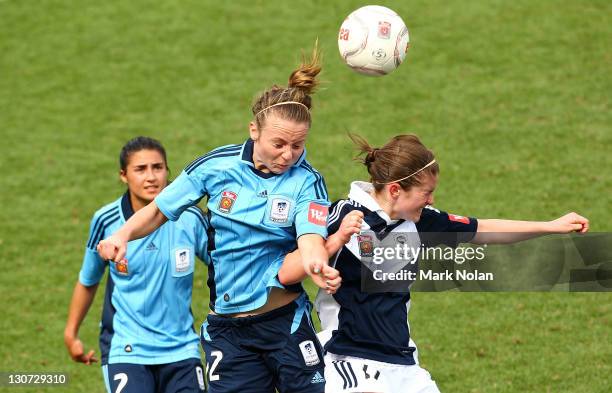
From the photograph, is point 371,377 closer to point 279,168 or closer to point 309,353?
point 309,353

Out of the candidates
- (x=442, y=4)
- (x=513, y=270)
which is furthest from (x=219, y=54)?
(x=513, y=270)

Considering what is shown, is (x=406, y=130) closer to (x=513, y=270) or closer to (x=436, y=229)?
(x=513, y=270)

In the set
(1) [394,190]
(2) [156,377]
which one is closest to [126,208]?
(2) [156,377]

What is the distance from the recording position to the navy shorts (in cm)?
638

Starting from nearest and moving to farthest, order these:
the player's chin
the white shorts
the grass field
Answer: the player's chin
the white shorts
the grass field

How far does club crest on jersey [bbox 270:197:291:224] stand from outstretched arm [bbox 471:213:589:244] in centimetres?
116

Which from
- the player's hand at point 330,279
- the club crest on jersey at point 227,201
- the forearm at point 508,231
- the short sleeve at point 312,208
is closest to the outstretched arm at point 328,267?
the player's hand at point 330,279

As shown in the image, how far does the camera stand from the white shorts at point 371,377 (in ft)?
18.1

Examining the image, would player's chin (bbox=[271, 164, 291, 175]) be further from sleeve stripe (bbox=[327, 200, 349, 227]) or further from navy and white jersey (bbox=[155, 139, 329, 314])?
sleeve stripe (bbox=[327, 200, 349, 227])

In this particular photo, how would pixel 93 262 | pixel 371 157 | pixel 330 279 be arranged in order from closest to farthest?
pixel 330 279, pixel 371 157, pixel 93 262

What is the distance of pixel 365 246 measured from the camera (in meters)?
5.63

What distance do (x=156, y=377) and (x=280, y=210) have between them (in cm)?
172

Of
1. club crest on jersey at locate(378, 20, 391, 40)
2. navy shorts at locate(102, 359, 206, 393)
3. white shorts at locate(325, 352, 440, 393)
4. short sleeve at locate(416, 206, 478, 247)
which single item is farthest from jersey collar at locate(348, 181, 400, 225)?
navy shorts at locate(102, 359, 206, 393)

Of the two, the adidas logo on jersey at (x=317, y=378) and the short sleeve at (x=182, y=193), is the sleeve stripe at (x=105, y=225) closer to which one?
the short sleeve at (x=182, y=193)
